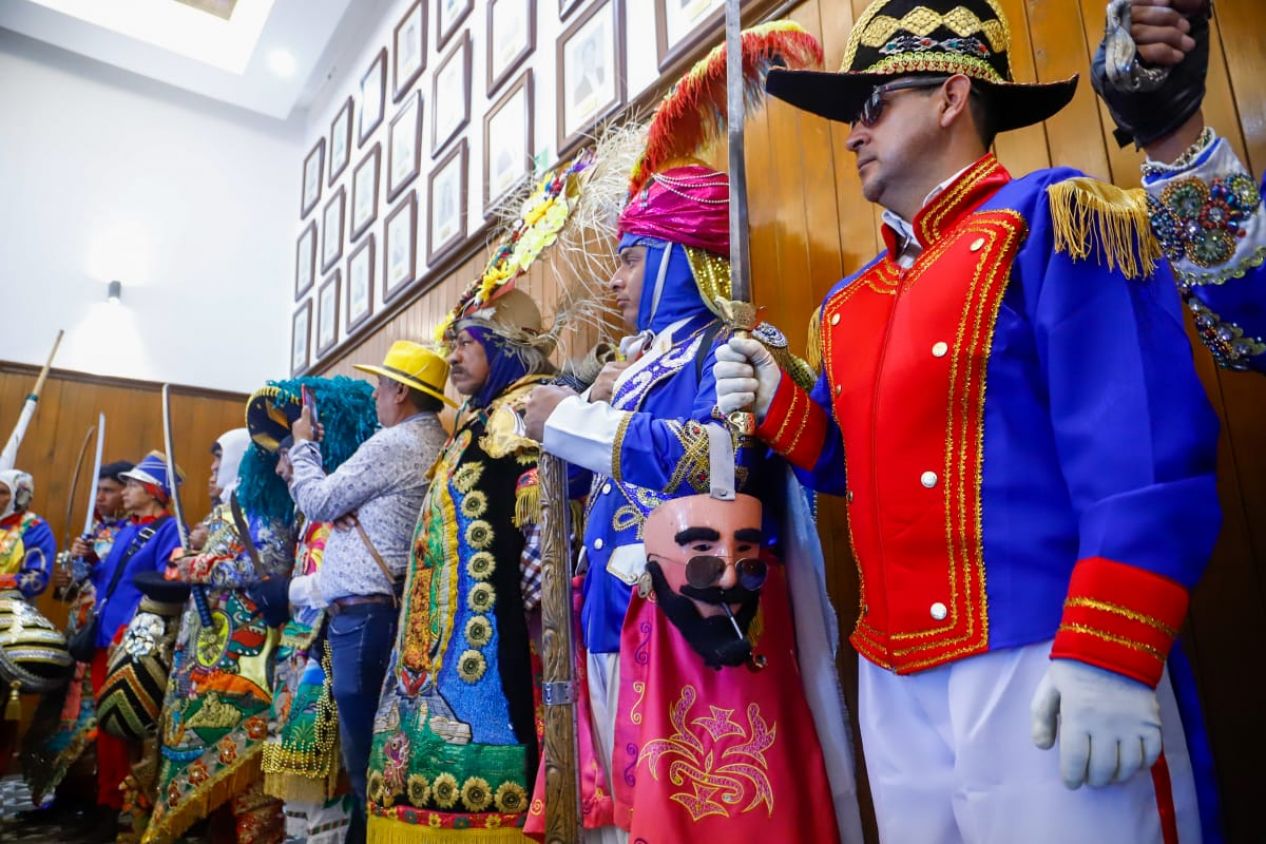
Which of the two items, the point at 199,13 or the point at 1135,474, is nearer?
the point at 1135,474

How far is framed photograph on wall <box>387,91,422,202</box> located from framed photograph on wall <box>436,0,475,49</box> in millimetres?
353

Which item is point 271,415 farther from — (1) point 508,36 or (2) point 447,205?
(1) point 508,36

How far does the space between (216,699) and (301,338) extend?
153 inches

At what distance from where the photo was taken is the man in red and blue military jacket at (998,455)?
904 mm

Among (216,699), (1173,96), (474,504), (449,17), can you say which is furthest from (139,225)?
(1173,96)

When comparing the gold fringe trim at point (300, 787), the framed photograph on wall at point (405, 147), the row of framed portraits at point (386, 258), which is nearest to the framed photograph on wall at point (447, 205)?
the row of framed portraits at point (386, 258)

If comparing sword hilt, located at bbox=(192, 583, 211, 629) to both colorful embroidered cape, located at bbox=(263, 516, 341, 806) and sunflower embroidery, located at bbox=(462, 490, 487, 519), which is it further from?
sunflower embroidery, located at bbox=(462, 490, 487, 519)

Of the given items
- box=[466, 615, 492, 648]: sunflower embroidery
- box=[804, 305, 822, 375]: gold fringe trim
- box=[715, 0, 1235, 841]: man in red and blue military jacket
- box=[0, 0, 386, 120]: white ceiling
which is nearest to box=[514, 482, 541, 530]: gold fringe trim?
box=[466, 615, 492, 648]: sunflower embroidery

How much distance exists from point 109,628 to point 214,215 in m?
4.10

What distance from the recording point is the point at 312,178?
7105mm

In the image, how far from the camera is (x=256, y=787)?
3.26m

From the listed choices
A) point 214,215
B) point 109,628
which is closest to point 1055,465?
point 109,628

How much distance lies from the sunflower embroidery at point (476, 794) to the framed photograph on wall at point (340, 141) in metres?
5.26

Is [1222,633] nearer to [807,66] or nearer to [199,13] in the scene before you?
[807,66]
